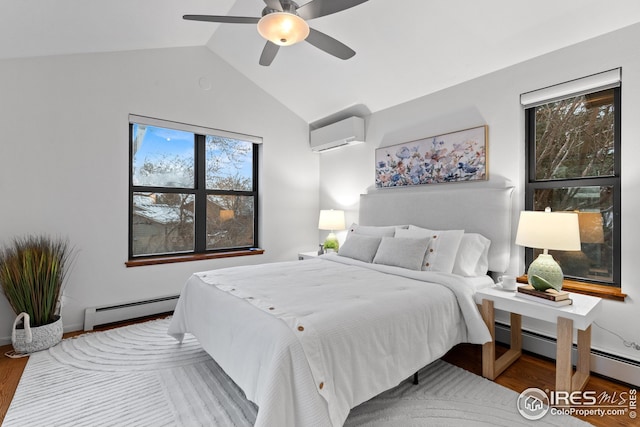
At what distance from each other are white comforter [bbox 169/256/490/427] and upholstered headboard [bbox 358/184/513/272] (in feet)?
2.15

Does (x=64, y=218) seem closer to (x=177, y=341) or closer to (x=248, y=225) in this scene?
(x=177, y=341)

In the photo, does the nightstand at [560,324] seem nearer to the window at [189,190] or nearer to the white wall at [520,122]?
the white wall at [520,122]

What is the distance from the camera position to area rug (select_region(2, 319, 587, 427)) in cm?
170

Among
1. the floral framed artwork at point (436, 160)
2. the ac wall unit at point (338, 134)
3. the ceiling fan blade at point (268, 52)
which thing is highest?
the ceiling fan blade at point (268, 52)

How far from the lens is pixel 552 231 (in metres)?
2.00

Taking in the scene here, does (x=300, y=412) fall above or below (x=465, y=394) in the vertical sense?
above

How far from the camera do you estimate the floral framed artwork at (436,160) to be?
2.87 m

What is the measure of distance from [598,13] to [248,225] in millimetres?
3924

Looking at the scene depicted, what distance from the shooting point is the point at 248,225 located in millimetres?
4273

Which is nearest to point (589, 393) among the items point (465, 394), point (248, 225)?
point (465, 394)

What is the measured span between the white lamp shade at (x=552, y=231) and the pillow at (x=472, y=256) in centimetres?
50

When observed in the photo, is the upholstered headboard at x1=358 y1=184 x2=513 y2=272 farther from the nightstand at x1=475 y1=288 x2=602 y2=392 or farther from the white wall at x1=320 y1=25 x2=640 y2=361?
the nightstand at x1=475 y1=288 x2=602 y2=392

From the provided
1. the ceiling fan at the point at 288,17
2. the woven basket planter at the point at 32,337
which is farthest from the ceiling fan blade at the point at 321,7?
the woven basket planter at the point at 32,337

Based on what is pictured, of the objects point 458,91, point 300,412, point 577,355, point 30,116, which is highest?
point 458,91
